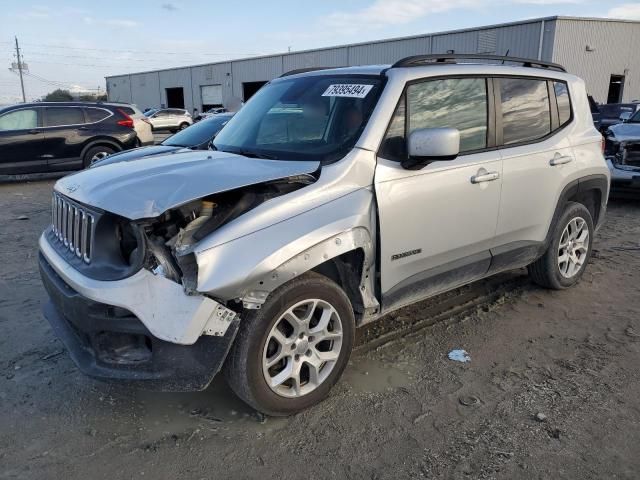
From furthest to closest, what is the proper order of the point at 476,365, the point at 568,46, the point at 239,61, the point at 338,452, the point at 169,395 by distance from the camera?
the point at 239,61, the point at 568,46, the point at 476,365, the point at 169,395, the point at 338,452

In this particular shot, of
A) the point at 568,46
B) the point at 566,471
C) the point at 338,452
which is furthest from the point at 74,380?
the point at 568,46

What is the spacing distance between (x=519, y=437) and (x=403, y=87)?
2.19 meters

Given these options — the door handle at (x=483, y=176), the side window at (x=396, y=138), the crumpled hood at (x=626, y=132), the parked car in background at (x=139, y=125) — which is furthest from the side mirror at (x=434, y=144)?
the parked car in background at (x=139, y=125)

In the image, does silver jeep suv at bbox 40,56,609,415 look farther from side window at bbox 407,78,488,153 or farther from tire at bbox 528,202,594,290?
tire at bbox 528,202,594,290

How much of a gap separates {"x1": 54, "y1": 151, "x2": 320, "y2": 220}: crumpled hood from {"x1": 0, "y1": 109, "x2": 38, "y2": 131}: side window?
30.2 ft

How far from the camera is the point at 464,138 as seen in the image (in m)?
3.77

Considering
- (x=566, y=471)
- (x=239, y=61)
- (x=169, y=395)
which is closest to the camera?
(x=566, y=471)

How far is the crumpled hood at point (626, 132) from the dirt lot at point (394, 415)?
5484 millimetres

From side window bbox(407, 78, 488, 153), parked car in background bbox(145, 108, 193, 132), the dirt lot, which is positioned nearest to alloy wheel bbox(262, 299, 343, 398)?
the dirt lot

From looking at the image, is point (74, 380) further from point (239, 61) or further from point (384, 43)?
point (239, 61)

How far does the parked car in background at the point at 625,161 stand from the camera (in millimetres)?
8586

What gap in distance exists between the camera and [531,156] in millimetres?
4160

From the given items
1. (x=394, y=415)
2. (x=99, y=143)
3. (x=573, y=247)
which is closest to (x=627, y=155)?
(x=573, y=247)

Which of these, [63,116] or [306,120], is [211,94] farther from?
[306,120]
